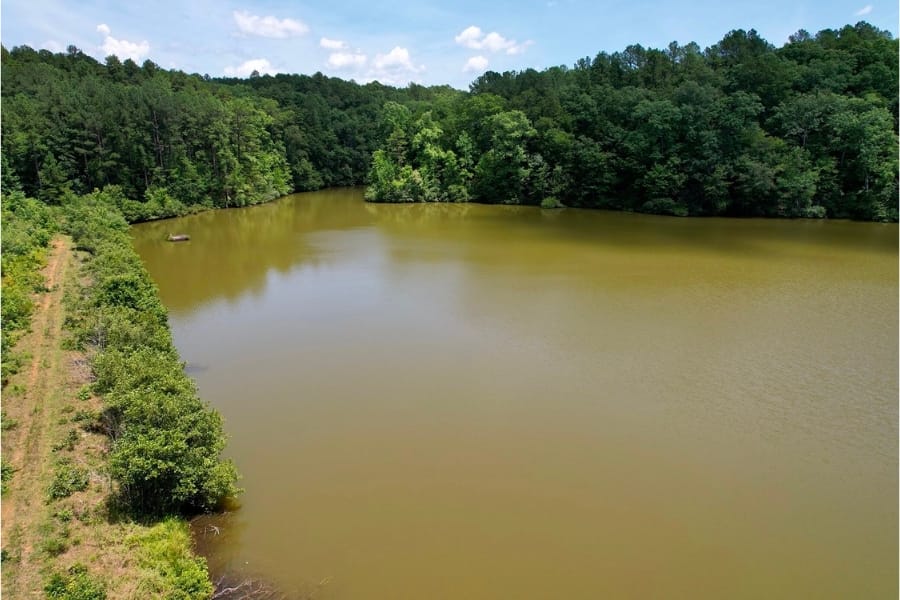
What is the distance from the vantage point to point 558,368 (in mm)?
10953

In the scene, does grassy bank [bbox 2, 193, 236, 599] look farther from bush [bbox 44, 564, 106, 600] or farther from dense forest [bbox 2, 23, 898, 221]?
dense forest [bbox 2, 23, 898, 221]

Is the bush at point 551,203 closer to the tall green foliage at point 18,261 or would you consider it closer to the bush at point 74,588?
the tall green foliage at point 18,261

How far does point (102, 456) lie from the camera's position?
7.16 m

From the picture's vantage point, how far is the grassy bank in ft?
17.8

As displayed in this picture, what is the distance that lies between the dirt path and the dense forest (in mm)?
20625

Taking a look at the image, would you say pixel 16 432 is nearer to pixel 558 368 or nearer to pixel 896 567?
pixel 558 368

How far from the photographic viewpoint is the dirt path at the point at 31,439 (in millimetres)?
5293

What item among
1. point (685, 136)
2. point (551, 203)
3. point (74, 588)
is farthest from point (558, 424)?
point (551, 203)

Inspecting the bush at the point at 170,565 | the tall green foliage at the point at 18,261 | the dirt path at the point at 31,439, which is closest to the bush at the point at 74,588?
the dirt path at the point at 31,439

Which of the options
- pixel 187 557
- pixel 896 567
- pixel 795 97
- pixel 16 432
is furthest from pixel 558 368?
pixel 795 97

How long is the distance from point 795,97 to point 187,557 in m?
31.3

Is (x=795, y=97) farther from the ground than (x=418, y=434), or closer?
farther from the ground

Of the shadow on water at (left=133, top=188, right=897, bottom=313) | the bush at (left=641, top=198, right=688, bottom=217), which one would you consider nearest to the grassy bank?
the shadow on water at (left=133, top=188, right=897, bottom=313)

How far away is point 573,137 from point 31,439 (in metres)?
30.4
